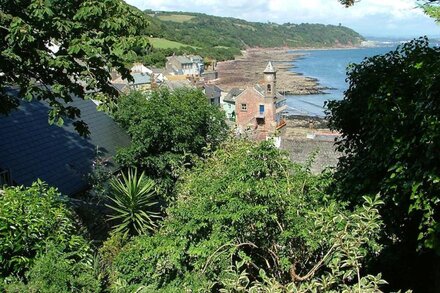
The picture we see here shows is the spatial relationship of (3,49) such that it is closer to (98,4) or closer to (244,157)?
(98,4)

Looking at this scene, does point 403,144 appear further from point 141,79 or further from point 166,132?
point 141,79

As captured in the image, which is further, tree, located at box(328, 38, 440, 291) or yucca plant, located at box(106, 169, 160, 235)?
yucca plant, located at box(106, 169, 160, 235)

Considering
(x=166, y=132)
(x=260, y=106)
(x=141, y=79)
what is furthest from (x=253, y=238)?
(x=141, y=79)

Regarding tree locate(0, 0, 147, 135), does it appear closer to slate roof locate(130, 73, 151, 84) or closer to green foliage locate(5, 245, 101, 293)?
green foliage locate(5, 245, 101, 293)

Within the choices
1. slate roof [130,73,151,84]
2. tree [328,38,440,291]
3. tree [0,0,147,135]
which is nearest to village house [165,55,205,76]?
slate roof [130,73,151,84]

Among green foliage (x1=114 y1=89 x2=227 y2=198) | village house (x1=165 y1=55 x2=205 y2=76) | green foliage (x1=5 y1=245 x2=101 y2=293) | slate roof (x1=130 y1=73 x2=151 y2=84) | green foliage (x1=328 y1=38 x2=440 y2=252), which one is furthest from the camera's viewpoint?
village house (x1=165 y1=55 x2=205 y2=76)

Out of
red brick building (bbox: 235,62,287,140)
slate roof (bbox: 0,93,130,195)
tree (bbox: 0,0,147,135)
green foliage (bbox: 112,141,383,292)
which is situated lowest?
red brick building (bbox: 235,62,287,140)

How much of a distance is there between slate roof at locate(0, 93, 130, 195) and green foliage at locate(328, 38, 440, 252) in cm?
1011

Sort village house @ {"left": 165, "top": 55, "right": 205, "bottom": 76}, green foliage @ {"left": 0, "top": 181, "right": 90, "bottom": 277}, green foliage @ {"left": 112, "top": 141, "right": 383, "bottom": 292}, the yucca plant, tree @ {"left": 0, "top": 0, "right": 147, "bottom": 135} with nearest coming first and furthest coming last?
1. green foliage @ {"left": 112, "top": 141, "right": 383, "bottom": 292}
2. green foliage @ {"left": 0, "top": 181, "right": 90, "bottom": 277}
3. tree @ {"left": 0, "top": 0, "right": 147, "bottom": 135}
4. the yucca plant
5. village house @ {"left": 165, "top": 55, "right": 205, "bottom": 76}

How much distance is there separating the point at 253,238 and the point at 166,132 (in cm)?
1200

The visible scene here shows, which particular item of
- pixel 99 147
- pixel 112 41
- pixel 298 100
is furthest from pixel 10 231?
pixel 298 100

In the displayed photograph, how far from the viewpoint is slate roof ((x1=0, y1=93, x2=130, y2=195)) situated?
47.9ft

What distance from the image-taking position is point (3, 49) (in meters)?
9.58

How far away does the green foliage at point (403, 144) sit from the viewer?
574cm
